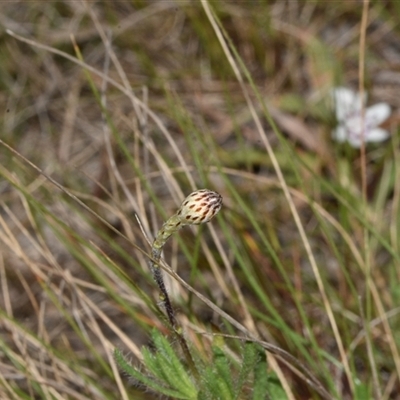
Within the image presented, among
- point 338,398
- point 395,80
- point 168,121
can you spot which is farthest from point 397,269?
point 168,121

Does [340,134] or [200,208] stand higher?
[200,208]

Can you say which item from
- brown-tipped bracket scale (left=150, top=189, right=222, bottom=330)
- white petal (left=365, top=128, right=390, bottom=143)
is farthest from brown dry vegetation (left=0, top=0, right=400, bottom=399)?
brown-tipped bracket scale (left=150, top=189, right=222, bottom=330)

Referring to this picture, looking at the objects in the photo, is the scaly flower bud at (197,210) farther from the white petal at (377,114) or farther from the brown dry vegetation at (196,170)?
the white petal at (377,114)

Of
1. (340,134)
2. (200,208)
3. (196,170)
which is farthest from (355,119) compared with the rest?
(200,208)

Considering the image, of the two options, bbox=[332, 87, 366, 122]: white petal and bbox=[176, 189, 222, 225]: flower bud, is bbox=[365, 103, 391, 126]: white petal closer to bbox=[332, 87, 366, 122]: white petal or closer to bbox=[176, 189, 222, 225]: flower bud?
bbox=[332, 87, 366, 122]: white petal

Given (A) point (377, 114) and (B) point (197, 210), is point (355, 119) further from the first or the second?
(B) point (197, 210)

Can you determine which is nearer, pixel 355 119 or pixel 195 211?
pixel 195 211

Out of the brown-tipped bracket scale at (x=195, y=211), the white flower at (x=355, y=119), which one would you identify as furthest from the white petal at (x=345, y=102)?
the brown-tipped bracket scale at (x=195, y=211)
